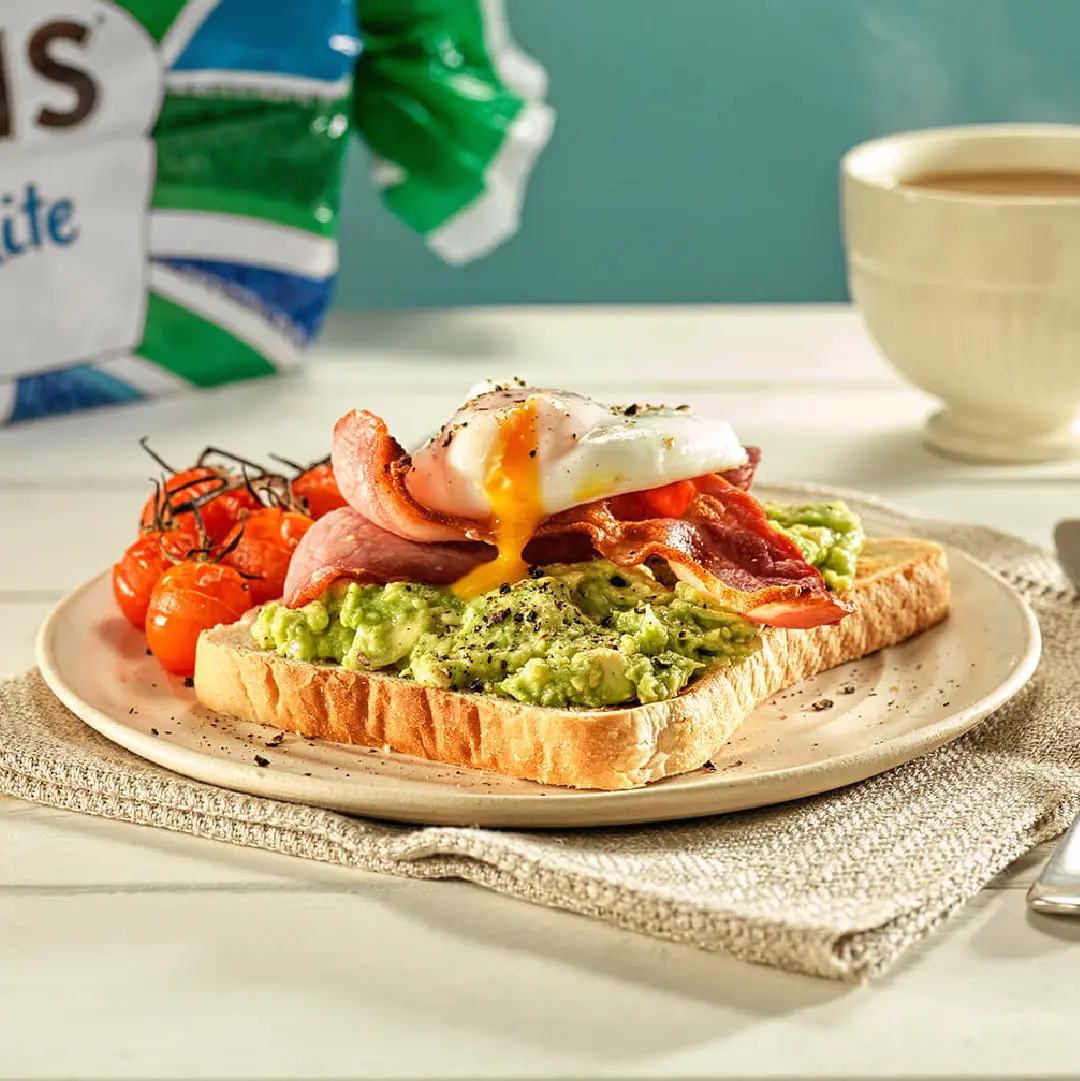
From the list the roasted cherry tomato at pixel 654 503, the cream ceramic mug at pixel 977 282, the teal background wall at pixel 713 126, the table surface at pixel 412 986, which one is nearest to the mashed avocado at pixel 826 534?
the roasted cherry tomato at pixel 654 503

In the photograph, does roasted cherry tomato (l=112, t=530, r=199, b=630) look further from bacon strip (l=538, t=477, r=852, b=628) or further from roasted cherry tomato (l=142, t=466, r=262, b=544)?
bacon strip (l=538, t=477, r=852, b=628)

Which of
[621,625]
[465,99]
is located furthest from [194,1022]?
[465,99]

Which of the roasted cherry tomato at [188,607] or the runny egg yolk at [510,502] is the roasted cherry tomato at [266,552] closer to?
the roasted cherry tomato at [188,607]

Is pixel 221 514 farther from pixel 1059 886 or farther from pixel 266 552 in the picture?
pixel 1059 886

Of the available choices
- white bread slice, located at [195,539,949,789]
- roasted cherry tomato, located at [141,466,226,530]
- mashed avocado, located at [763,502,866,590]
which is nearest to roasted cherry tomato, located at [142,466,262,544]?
roasted cherry tomato, located at [141,466,226,530]

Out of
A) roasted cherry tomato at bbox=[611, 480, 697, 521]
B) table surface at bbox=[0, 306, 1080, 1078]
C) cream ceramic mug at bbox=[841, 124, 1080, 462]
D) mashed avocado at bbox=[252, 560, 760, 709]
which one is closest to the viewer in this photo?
table surface at bbox=[0, 306, 1080, 1078]

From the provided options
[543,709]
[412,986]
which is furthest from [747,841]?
[412,986]
